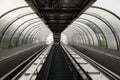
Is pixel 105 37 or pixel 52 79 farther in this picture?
pixel 105 37

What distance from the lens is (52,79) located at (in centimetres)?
880

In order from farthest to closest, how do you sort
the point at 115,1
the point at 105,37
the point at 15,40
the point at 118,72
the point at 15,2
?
the point at 15,40 → the point at 105,37 → the point at 115,1 → the point at 15,2 → the point at 118,72

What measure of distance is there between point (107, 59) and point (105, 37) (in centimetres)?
520

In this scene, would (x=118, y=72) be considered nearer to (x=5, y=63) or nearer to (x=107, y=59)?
(x=107, y=59)

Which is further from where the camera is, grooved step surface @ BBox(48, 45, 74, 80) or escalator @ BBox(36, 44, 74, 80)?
grooved step surface @ BBox(48, 45, 74, 80)

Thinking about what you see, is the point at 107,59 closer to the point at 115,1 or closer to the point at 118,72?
the point at 118,72

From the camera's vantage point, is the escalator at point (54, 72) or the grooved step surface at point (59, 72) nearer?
the escalator at point (54, 72)

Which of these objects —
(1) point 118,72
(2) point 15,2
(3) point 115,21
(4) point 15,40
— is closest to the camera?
(1) point 118,72

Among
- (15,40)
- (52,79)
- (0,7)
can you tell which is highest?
(0,7)

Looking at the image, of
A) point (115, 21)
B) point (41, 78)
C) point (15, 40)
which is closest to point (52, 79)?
point (41, 78)

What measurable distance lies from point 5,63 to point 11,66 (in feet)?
3.57

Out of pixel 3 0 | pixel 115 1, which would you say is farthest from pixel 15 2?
pixel 115 1

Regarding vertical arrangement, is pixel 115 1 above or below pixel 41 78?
above

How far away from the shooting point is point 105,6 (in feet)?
37.8
